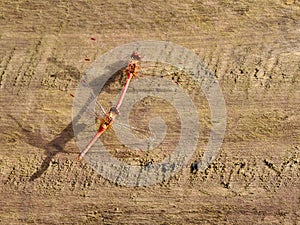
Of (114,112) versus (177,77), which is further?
(177,77)

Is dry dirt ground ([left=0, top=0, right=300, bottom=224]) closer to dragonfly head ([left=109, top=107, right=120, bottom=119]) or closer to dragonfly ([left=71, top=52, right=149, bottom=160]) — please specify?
dragonfly ([left=71, top=52, right=149, bottom=160])

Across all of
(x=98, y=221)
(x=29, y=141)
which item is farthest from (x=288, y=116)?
(x=29, y=141)

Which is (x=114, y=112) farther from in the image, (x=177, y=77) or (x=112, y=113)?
(x=177, y=77)

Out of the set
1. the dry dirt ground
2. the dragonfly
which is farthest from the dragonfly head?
the dry dirt ground

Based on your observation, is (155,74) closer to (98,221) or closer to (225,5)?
(225,5)

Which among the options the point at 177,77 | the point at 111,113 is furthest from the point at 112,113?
the point at 177,77
